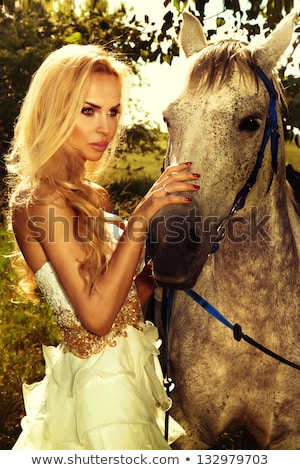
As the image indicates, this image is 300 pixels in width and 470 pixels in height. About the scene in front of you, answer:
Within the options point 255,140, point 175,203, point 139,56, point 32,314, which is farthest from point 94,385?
point 139,56

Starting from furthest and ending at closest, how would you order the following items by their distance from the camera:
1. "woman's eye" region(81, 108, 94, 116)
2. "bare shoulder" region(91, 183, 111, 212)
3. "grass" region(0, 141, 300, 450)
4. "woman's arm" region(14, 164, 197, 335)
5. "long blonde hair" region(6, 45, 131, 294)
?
"grass" region(0, 141, 300, 450), "bare shoulder" region(91, 183, 111, 212), "woman's eye" region(81, 108, 94, 116), "long blonde hair" region(6, 45, 131, 294), "woman's arm" region(14, 164, 197, 335)

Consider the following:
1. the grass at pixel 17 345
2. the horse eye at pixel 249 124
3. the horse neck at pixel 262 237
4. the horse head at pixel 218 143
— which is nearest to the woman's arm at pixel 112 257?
the horse head at pixel 218 143

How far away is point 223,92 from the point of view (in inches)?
110

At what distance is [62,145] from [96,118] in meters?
0.16

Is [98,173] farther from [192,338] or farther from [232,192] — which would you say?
[192,338]

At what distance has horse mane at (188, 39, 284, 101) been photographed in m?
2.81

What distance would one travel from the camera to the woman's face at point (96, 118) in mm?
2537

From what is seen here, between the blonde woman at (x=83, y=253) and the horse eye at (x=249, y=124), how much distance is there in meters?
0.35

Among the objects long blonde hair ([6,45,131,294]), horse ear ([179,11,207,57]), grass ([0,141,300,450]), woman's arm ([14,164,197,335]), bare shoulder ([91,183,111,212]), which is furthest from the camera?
grass ([0,141,300,450])

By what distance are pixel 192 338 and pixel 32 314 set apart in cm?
307

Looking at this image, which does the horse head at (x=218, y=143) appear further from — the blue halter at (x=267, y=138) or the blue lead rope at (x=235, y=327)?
the blue lead rope at (x=235, y=327)

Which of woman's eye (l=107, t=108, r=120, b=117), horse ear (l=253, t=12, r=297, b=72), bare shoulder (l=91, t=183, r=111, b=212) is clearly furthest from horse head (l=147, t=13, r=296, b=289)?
bare shoulder (l=91, t=183, r=111, b=212)
